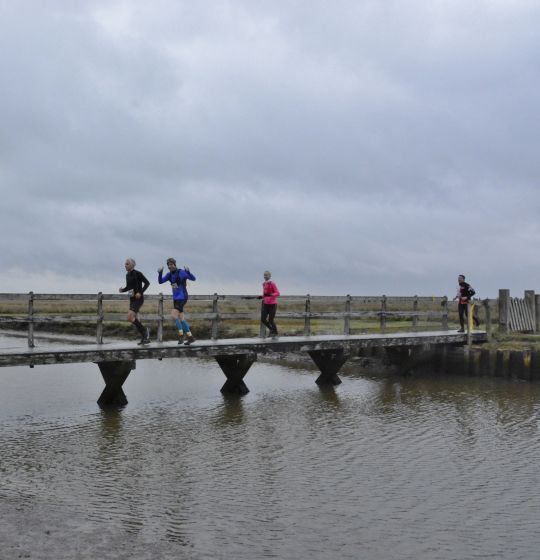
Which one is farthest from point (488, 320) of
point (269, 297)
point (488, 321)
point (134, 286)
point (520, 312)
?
point (134, 286)

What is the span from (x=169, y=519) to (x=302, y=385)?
1110cm

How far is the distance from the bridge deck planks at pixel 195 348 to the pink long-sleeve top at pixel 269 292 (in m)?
1.06

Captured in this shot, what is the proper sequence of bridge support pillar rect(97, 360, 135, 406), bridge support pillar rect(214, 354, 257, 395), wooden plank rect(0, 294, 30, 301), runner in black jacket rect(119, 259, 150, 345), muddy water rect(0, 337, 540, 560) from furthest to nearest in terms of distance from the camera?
bridge support pillar rect(214, 354, 257, 395) → bridge support pillar rect(97, 360, 135, 406) → runner in black jacket rect(119, 259, 150, 345) → wooden plank rect(0, 294, 30, 301) → muddy water rect(0, 337, 540, 560)

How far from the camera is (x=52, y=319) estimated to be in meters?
12.8

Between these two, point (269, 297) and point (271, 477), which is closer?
point (271, 477)

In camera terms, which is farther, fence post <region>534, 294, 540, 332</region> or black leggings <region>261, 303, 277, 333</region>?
fence post <region>534, 294, 540, 332</region>

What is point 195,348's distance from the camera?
13945mm

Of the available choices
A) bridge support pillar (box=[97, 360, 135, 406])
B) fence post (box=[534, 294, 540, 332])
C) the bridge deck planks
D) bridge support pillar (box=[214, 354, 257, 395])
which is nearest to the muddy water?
bridge support pillar (box=[97, 360, 135, 406])

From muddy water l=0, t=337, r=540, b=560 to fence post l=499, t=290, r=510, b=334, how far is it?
6.51 meters

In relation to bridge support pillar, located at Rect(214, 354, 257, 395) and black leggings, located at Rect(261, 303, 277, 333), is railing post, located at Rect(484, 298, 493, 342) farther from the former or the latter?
bridge support pillar, located at Rect(214, 354, 257, 395)

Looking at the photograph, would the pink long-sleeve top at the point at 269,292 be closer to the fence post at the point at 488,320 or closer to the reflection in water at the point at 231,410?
the reflection in water at the point at 231,410

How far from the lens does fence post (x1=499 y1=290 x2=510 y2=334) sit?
21.3 meters

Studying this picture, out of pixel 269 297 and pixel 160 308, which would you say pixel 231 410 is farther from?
pixel 269 297

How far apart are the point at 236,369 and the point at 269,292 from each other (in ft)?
7.09
